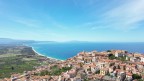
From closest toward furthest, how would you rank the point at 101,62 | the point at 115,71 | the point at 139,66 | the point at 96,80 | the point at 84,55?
the point at 96,80, the point at 115,71, the point at 139,66, the point at 101,62, the point at 84,55

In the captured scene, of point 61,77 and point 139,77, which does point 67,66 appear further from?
point 139,77

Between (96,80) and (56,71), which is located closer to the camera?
(96,80)

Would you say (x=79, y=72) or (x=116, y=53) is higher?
(x=116, y=53)

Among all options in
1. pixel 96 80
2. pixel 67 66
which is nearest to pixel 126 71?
pixel 96 80

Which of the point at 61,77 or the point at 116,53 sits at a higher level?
the point at 116,53

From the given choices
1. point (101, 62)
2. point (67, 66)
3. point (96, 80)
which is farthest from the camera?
point (67, 66)

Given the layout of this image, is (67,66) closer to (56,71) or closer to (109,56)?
(56,71)

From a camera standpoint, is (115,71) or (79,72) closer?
(115,71)

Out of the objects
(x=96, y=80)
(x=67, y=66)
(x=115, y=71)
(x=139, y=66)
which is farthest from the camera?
(x=67, y=66)

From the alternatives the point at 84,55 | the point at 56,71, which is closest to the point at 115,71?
the point at 56,71
